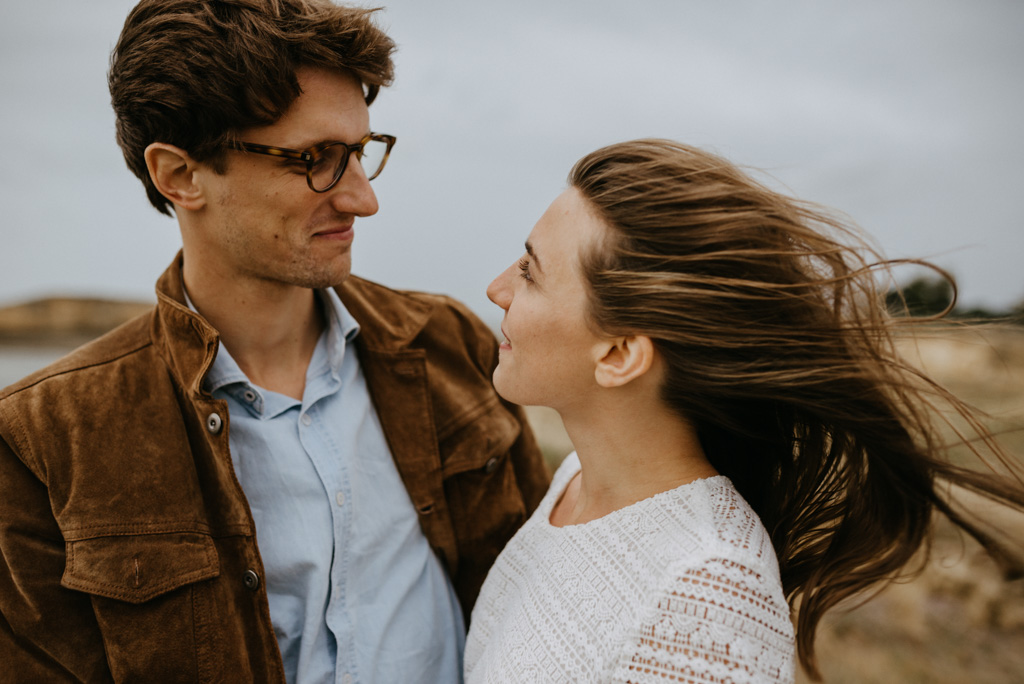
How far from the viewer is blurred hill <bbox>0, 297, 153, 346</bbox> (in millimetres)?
3977

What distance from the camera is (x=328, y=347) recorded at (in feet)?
7.32

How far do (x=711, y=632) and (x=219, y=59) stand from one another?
1935 millimetres

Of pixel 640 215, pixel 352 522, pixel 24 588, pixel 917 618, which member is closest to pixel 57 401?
pixel 24 588

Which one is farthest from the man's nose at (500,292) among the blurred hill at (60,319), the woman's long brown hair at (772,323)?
the blurred hill at (60,319)

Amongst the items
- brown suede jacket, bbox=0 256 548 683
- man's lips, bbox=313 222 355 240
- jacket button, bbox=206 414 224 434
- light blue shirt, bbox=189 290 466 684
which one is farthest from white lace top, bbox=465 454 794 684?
man's lips, bbox=313 222 355 240

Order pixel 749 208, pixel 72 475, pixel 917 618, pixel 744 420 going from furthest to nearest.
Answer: pixel 917 618
pixel 72 475
pixel 744 420
pixel 749 208

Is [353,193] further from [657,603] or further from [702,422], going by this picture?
[657,603]

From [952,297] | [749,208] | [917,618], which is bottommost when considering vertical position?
[917,618]

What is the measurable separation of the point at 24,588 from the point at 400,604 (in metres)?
0.91

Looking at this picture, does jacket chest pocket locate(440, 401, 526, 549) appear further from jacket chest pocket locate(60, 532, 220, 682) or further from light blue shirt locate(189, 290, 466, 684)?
jacket chest pocket locate(60, 532, 220, 682)

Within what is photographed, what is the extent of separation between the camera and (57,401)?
178cm

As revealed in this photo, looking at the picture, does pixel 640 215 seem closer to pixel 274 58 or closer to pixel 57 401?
pixel 274 58

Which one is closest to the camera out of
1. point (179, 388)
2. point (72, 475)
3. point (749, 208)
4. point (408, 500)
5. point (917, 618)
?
point (749, 208)

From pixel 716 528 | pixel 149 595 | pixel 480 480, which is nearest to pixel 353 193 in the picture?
pixel 480 480
